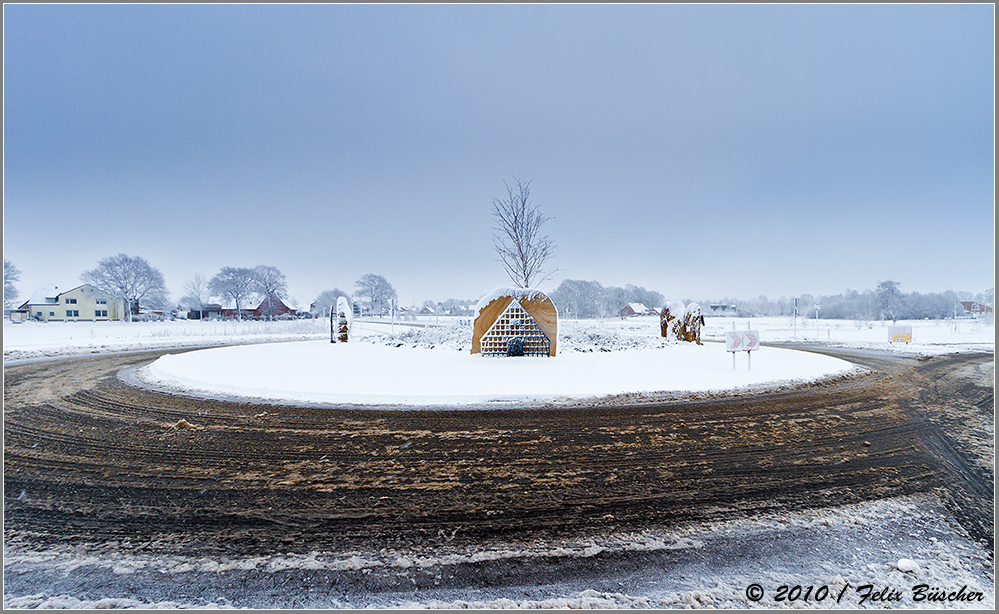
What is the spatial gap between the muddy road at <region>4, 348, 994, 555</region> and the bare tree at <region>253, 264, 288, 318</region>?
69.2m

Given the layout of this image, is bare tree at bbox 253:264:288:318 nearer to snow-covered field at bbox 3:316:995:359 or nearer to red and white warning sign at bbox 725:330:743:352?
snow-covered field at bbox 3:316:995:359

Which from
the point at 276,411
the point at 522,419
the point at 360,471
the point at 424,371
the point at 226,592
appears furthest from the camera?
the point at 424,371

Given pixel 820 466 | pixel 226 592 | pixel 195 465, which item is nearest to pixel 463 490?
pixel 226 592

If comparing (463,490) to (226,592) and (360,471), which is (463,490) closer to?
(360,471)

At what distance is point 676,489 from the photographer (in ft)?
13.1

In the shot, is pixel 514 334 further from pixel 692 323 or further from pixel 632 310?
pixel 632 310

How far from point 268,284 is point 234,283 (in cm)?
510

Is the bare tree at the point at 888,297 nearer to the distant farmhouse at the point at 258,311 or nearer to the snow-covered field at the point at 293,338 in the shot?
the snow-covered field at the point at 293,338

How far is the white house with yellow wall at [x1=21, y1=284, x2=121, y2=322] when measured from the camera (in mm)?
56875

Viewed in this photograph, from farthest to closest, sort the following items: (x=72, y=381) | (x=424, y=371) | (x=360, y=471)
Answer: (x=424, y=371), (x=72, y=381), (x=360, y=471)

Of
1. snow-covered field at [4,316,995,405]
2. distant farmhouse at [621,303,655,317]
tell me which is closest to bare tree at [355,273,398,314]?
distant farmhouse at [621,303,655,317]

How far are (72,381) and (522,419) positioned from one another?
12762 mm

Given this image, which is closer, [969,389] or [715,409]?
[715,409]

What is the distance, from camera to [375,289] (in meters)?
86.4
